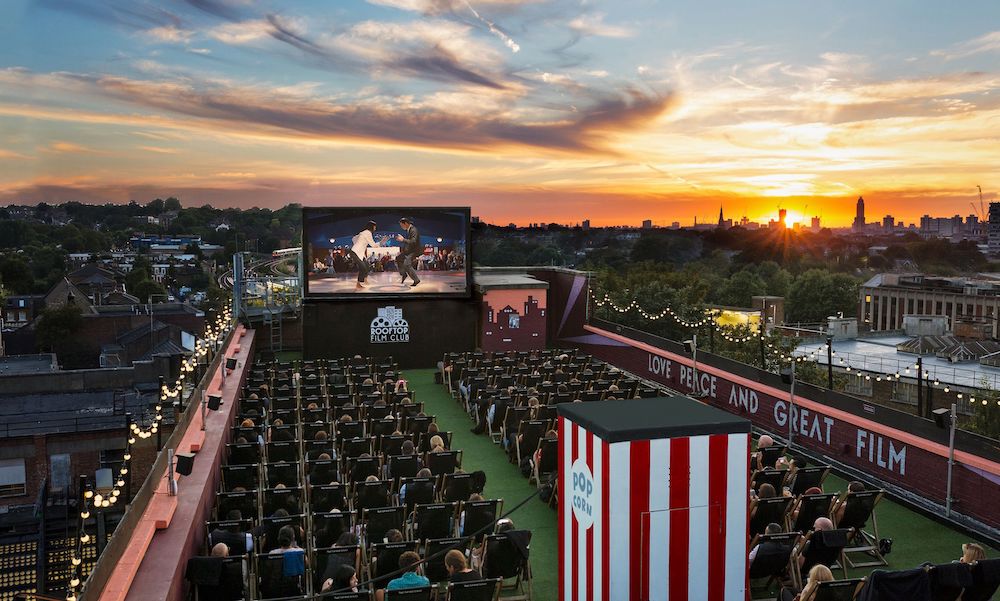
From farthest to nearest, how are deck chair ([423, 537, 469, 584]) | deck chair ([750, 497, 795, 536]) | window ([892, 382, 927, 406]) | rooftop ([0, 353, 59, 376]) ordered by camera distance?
rooftop ([0, 353, 59, 376]) → window ([892, 382, 927, 406]) → deck chair ([750, 497, 795, 536]) → deck chair ([423, 537, 469, 584])

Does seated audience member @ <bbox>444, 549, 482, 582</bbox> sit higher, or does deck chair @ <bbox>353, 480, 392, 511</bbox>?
seated audience member @ <bbox>444, 549, 482, 582</bbox>

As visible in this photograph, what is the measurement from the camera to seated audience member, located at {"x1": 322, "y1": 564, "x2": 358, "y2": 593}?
6.65 meters

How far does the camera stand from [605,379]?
16703mm

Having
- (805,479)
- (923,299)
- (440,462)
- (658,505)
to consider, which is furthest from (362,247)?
(923,299)

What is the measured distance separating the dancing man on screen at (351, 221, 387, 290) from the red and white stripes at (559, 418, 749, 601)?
17.5m

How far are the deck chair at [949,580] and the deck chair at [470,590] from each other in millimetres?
3124

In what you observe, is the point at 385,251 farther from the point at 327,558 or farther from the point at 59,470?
the point at 59,470

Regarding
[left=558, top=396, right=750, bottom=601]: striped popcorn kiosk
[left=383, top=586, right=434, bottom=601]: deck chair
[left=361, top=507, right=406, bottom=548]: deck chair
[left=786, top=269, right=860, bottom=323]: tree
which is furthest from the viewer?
[left=786, top=269, right=860, bottom=323]: tree

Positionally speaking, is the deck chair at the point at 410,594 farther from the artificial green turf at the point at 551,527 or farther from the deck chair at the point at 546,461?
the deck chair at the point at 546,461

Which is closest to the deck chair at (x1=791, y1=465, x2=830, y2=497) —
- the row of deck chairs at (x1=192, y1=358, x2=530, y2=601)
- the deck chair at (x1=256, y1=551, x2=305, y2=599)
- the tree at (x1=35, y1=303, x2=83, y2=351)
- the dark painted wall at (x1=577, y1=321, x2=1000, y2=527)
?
the dark painted wall at (x1=577, y1=321, x2=1000, y2=527)

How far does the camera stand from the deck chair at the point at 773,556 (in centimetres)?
710

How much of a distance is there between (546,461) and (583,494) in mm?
6446

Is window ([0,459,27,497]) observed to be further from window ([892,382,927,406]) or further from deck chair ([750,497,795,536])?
window ([892,382,927,406])

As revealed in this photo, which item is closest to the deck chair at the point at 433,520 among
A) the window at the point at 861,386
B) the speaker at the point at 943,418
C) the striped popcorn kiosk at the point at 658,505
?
the striped popcorn kiosk at the point at 658,505
